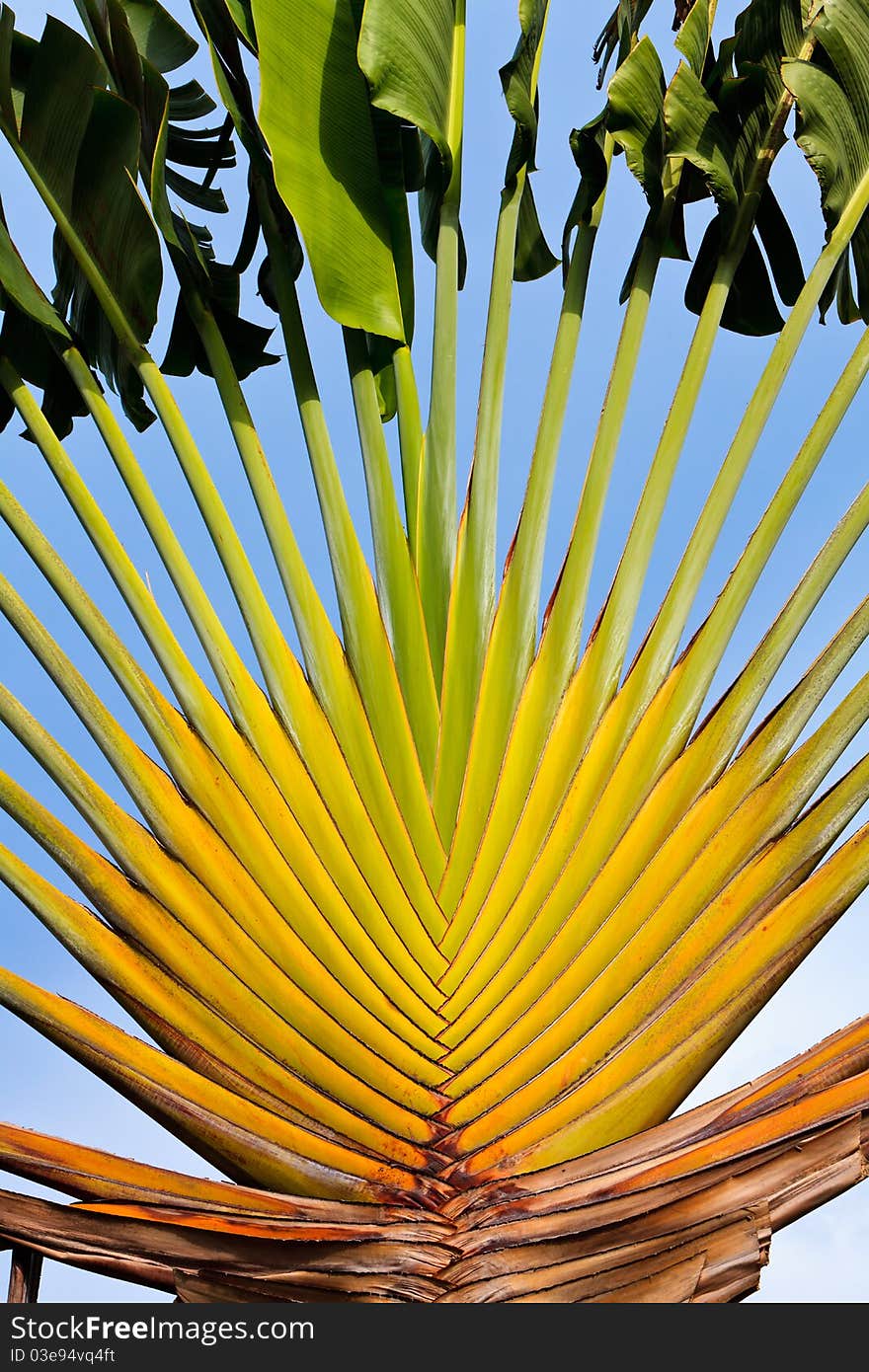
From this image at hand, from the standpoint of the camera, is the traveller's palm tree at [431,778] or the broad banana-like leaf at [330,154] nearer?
the traveller's palm tree at [431,778]

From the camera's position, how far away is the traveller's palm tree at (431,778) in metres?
1.30

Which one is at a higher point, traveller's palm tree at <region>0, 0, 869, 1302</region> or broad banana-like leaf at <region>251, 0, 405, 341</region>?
broad banana-like leaf at <region>251, 0, 405, 341</region>

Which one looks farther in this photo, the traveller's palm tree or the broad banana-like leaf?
the broad banana-like leaf

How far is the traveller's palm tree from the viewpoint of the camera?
1.30 metres

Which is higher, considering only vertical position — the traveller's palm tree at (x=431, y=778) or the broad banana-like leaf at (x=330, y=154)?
the broad banana-like leaf at (x=330, y=154)

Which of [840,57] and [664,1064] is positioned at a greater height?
[840,57]

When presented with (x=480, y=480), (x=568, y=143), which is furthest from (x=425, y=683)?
(x=568, y=143)

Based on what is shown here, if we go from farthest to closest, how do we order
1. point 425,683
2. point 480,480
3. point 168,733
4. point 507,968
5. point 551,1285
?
point 480,480 < point 425,683 < point 168,733 < point 507,968 < point 551,1285

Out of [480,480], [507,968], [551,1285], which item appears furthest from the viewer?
[480,480]

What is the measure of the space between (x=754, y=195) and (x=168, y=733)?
5.27ft

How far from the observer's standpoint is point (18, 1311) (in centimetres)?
130

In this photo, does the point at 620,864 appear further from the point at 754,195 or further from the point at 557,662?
the point at 754,195

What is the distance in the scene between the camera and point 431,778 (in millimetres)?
1772

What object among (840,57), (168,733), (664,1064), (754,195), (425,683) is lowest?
(664,1064)
